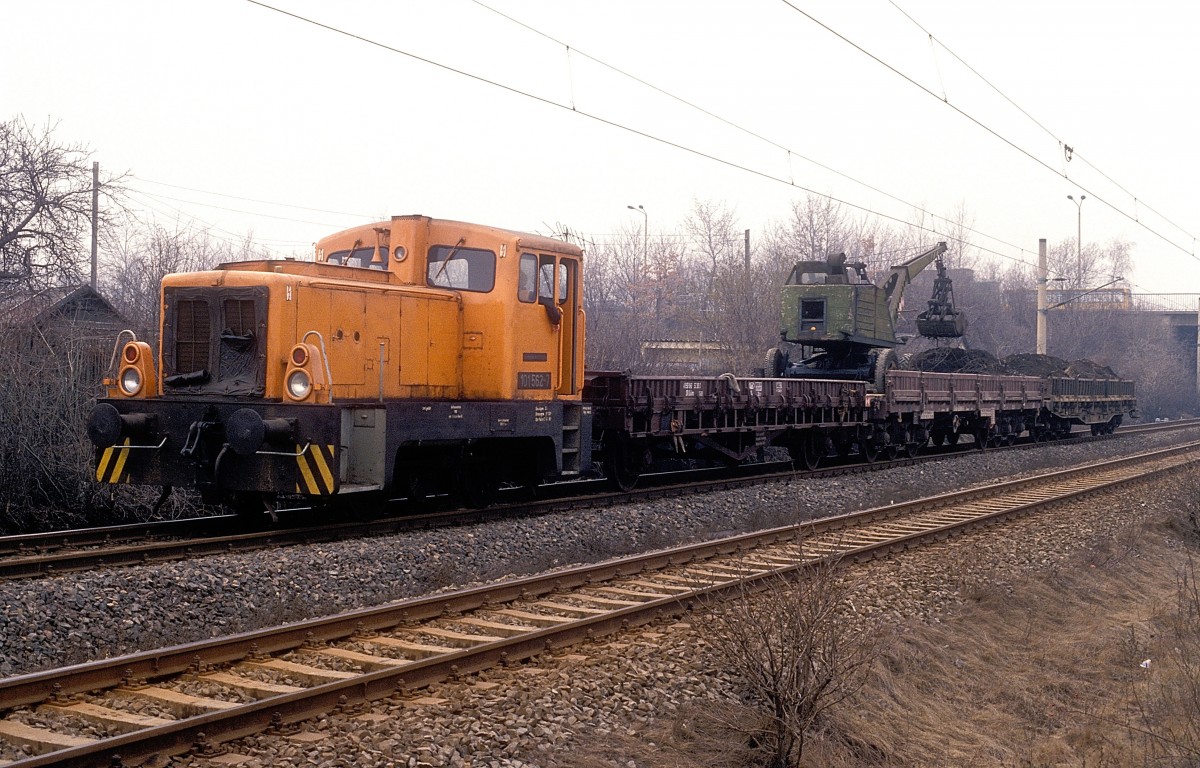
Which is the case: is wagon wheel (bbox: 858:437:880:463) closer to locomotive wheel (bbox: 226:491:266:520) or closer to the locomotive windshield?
locomotive wheel (bbox: 226:491:266:520)

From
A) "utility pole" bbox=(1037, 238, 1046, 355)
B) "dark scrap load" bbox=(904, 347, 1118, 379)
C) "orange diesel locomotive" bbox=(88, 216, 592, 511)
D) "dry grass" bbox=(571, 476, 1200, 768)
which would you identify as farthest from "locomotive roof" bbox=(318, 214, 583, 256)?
"utility pole" bbox=(1037, 238, 1046, 355)

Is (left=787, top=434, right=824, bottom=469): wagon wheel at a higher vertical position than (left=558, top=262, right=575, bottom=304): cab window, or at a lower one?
lower

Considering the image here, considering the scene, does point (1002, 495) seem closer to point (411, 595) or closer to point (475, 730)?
point (411, 595)

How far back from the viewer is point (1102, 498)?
16.2 m

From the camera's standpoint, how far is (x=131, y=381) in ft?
34.6

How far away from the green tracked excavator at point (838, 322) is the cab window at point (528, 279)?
33.9 feet

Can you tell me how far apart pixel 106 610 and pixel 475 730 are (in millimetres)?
3426

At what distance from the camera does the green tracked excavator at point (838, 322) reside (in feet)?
68.8

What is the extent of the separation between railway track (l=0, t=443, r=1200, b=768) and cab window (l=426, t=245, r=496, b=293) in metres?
4.03

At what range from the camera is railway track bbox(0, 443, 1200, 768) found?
15.6 ft

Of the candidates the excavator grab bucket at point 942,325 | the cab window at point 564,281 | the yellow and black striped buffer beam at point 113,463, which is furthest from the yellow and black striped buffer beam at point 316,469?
the excavator grab bucket at point 942,325

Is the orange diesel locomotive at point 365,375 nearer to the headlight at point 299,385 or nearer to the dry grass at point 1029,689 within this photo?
the headlight at point 299,385

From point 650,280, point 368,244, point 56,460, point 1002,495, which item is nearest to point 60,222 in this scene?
point 56,460

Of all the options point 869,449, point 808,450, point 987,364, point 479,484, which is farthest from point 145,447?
point 987,364
